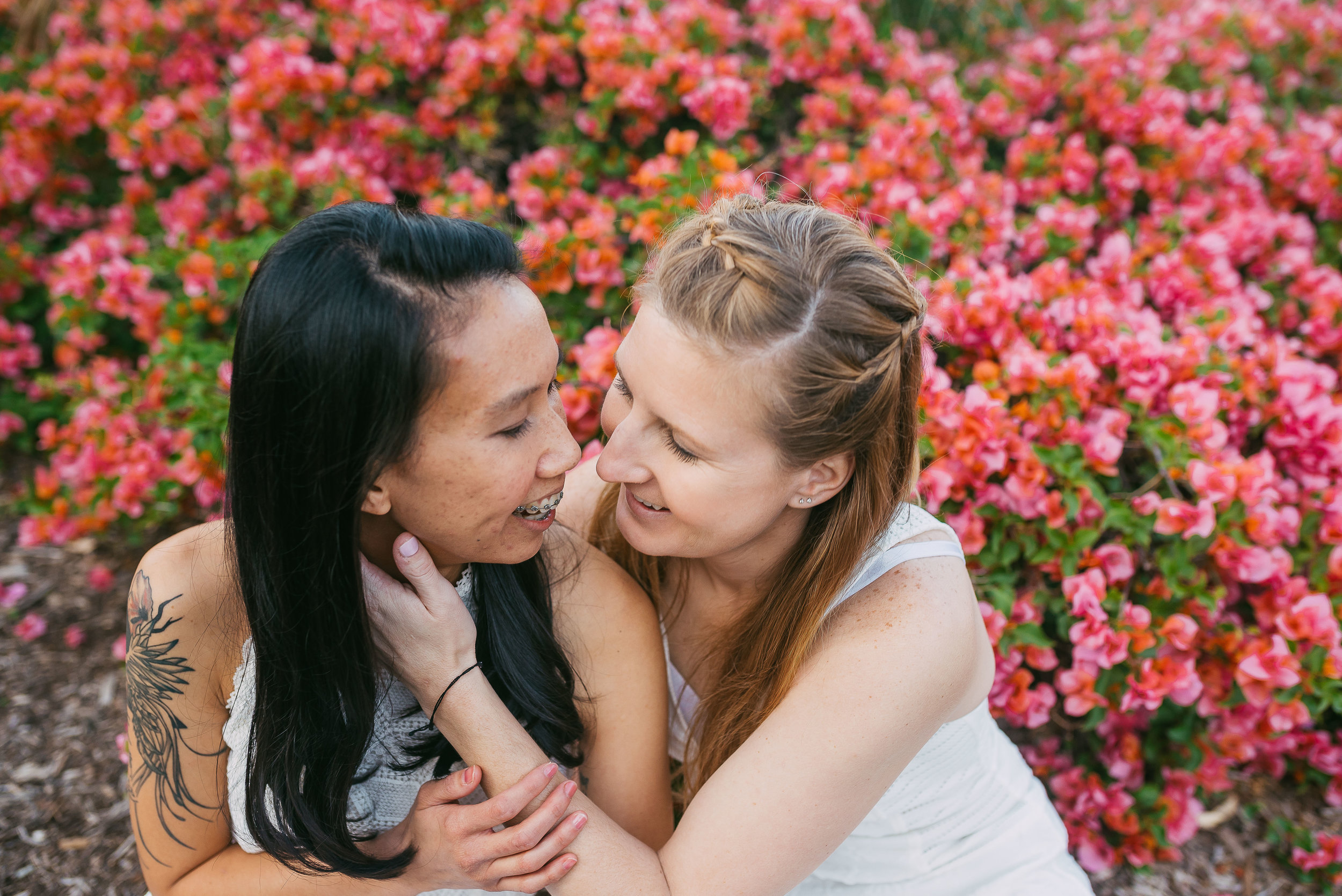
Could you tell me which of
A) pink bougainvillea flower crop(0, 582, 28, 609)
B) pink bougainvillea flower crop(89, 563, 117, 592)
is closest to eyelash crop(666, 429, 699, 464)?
pink bougainvillea flower crop(89, 563, 117, 592)

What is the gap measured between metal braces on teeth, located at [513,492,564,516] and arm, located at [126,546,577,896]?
0.47 m

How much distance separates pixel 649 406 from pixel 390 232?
0.55 meters

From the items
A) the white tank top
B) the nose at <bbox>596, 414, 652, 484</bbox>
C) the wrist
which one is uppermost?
the nose at <bbox>596, 414, 652, 484</bbox>

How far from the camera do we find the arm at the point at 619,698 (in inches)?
71.0

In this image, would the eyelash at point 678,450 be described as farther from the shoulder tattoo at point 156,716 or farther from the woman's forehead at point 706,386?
the shoulder tattoo at point 156,716

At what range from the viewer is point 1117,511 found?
224cm

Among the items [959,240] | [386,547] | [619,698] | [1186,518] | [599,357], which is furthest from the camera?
[959,240]

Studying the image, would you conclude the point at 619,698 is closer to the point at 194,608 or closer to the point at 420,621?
the point at 420,621

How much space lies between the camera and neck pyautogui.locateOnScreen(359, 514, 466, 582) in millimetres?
1625

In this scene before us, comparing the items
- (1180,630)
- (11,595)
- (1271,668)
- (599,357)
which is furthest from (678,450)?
(11,595)

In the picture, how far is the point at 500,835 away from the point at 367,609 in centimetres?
48

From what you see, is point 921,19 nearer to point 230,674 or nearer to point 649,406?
point 649,406

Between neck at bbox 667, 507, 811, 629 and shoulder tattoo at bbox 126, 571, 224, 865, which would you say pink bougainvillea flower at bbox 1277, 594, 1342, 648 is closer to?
neck at bbox 667, 507, 811, 629

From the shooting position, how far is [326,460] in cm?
136
